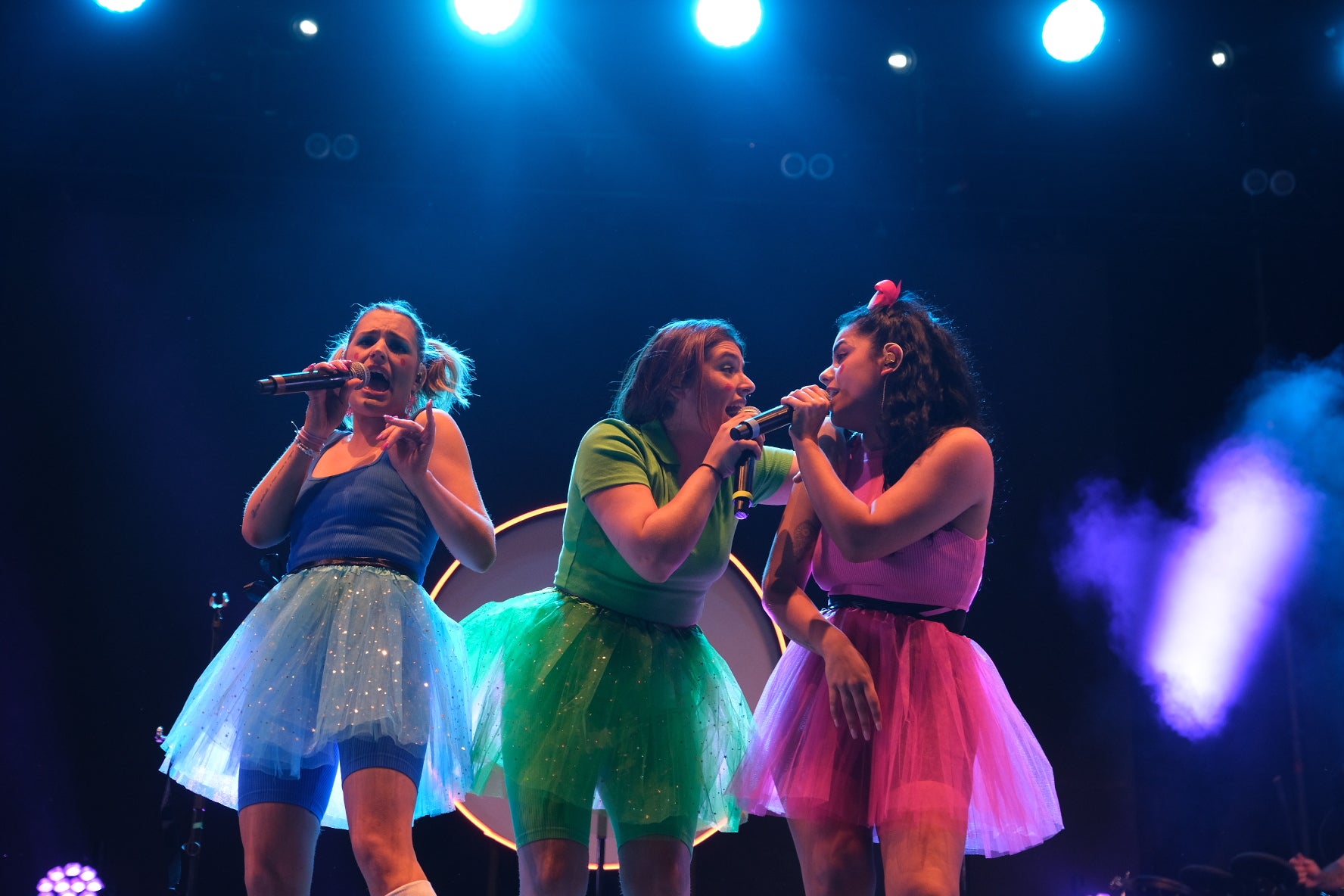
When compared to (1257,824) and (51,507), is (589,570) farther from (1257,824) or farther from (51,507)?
(1257,824)


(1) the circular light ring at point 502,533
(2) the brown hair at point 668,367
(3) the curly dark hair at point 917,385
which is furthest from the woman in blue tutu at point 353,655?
(1) the circular light ring at point 502,533

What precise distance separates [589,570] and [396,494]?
47 centimetres

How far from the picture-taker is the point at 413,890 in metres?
1.92

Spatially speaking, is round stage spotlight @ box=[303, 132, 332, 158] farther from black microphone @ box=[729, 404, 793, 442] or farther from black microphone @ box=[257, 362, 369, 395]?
black microphone @ box=[729, 404, 793, 442]

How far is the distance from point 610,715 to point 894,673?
0.59 metres

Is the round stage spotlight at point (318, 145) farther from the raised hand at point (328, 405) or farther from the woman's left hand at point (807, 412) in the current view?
the woman's left hand at point (807, 412)

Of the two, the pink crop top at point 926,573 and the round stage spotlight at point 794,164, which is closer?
the pink crop top at point 926,573

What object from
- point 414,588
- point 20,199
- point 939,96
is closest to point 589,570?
point 414,588

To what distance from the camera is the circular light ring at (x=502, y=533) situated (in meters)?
3.79

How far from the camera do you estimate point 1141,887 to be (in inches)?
157

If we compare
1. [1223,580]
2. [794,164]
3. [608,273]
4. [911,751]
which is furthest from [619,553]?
[1223,580]

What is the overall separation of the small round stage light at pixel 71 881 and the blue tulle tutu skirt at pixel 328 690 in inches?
70.3

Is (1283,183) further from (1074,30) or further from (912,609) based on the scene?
(912,609)

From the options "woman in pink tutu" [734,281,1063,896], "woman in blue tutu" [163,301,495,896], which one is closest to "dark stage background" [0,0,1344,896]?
"woman in blue tutu" [163,301,495,896]
